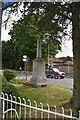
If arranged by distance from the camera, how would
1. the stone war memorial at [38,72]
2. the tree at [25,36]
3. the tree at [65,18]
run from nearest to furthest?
the tree at [65,18]
the tree at [25,36]
the stone war memorial at [38,72]

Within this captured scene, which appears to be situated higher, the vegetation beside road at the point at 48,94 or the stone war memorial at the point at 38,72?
the stone war memorial at the point at 38,72

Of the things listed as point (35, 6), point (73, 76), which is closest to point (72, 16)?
point (35, 6)

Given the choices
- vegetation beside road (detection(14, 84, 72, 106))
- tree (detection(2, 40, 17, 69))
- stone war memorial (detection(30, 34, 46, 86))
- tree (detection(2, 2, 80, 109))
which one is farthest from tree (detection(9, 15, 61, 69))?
vegetation beside road (detection(14, 84, 72, 106))

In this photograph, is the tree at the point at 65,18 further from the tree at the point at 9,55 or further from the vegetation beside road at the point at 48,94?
the tree at the point at 9,55

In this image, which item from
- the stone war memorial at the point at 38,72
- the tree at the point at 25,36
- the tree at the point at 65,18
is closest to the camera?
the tree at the point at 65,18

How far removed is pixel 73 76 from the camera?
234 cm

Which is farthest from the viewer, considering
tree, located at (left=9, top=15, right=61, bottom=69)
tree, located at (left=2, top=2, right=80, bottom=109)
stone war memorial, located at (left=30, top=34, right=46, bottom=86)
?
stone war memorial, located at (left=30, top=34, right=46, bottom=86)

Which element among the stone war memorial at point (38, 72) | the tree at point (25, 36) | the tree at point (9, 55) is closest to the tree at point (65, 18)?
the tree at point (25, 36)

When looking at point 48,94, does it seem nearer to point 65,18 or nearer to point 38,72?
point 38,72

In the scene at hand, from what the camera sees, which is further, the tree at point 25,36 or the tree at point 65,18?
the tree at point 25,36

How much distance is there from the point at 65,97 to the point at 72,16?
1.16 meters

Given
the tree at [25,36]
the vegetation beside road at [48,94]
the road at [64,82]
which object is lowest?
the vegetation beside road at [48,94]

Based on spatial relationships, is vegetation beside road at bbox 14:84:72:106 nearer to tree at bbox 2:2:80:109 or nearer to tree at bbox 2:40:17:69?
tree at bbox 2:2:80:109

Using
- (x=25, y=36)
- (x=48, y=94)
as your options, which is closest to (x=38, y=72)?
(x=48, y=94)
